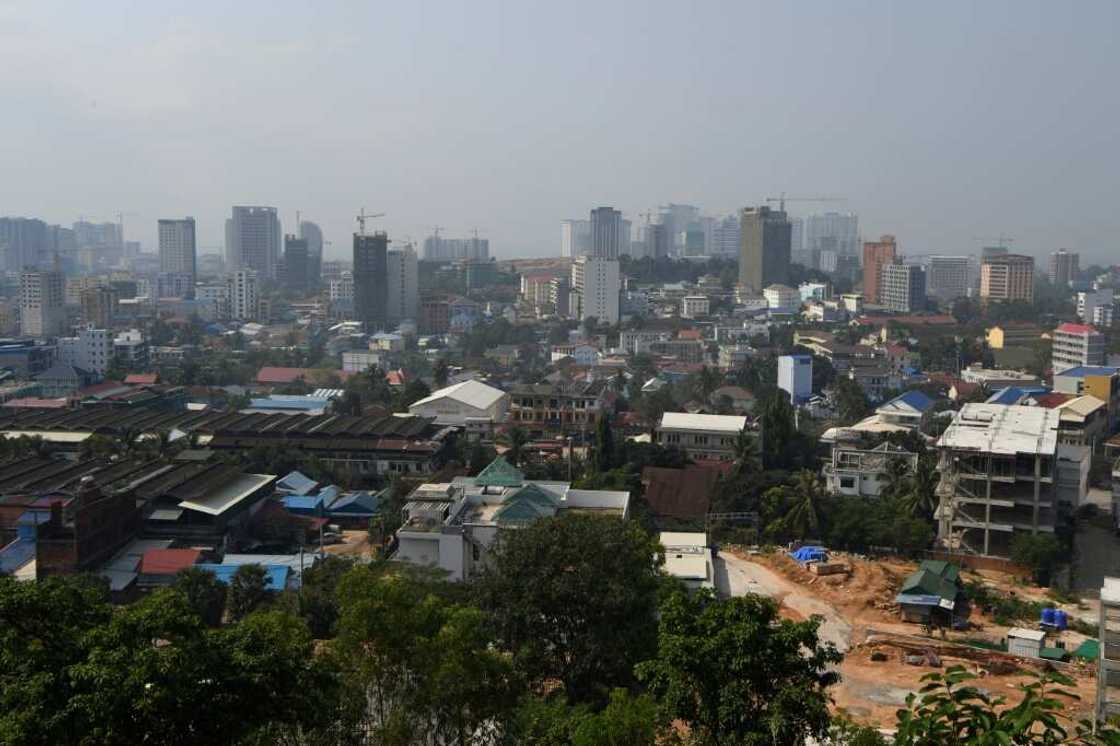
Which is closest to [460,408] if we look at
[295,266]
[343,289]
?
[343,289]

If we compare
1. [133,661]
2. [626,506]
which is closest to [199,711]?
[133,661]

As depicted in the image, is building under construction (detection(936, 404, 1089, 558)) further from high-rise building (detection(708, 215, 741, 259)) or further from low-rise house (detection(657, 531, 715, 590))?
high-rise building (detection(708, 215, 741, 259))

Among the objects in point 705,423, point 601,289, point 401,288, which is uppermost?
point 601,289

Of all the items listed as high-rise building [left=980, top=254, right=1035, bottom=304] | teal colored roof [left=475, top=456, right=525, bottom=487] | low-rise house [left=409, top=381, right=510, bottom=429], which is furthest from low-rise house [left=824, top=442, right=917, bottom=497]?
high-rise building [left=980, top=254, right=1035, bottom=304]

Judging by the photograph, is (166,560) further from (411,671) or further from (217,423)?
(217,423)

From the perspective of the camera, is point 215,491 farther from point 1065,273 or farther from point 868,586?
point 1065,273

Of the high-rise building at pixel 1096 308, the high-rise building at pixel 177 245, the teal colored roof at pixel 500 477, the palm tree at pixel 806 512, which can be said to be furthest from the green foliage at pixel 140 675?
the high-rise building at pixel 177 245
